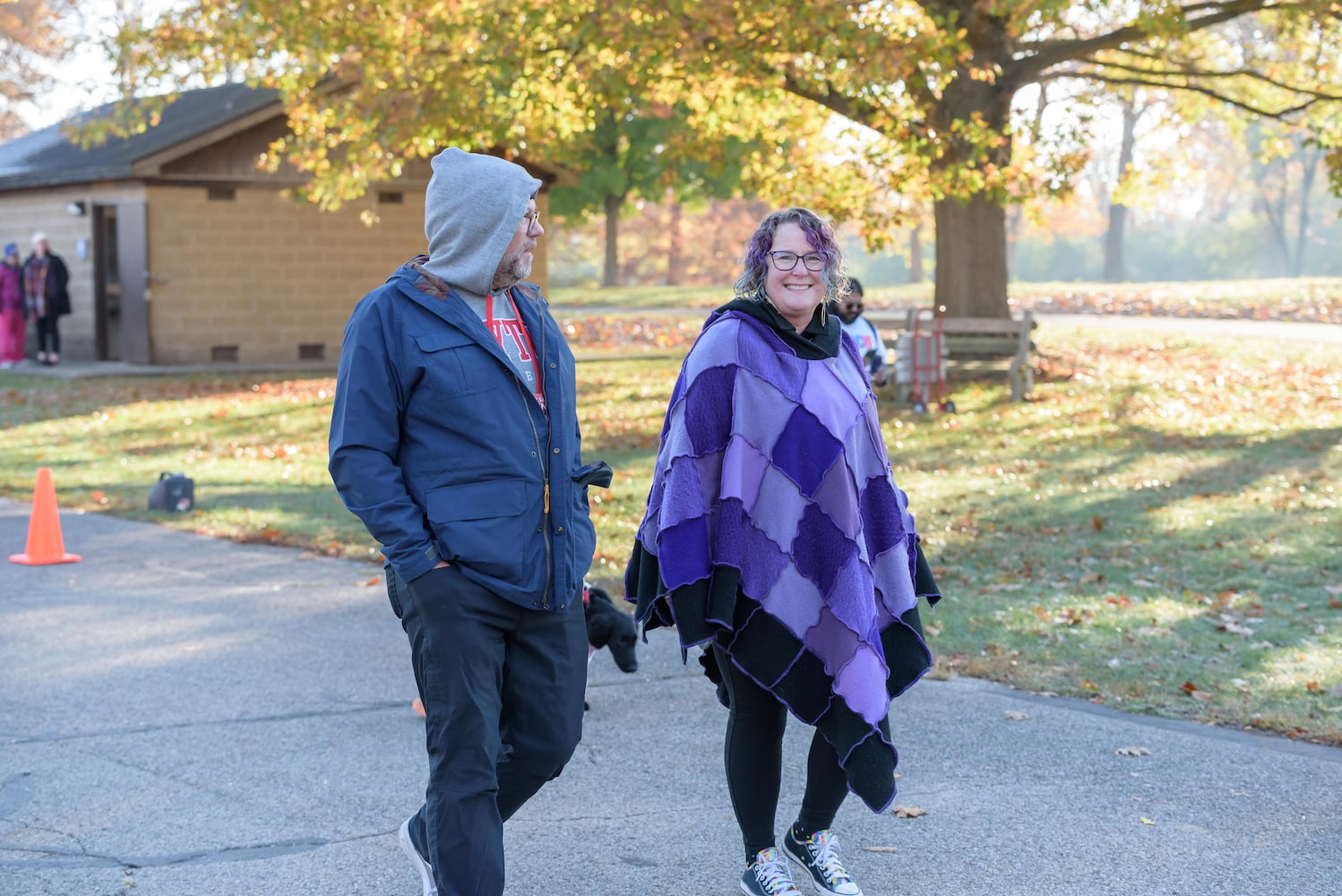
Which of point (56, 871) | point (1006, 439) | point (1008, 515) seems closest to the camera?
point (56, 871)

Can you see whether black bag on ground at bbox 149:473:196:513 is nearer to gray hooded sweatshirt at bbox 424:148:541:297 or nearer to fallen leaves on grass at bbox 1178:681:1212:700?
fallen leaves on grass at bbox 1178:681:1212:700

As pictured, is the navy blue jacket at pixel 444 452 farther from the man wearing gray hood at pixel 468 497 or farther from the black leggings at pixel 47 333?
the black leggings at pixel 47 333

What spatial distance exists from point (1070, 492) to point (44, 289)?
1795cm

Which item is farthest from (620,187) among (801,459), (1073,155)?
(801,459)

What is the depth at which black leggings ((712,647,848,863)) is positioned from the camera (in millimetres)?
4105

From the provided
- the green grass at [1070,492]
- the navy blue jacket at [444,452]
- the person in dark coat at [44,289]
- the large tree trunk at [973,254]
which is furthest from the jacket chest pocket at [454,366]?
the person in dark coat at [44,289]

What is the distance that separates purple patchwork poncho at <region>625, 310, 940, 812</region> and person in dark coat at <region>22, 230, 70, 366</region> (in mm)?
21904

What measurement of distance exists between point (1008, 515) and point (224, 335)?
54.8 feet

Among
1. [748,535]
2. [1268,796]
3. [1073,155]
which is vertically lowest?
[1268,796]

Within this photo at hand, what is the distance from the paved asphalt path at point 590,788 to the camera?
175 inches

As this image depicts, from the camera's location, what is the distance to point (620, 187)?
43.4 m

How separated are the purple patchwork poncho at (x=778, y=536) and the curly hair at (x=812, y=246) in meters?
0.16

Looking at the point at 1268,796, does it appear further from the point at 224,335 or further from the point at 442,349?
the point at 224,335

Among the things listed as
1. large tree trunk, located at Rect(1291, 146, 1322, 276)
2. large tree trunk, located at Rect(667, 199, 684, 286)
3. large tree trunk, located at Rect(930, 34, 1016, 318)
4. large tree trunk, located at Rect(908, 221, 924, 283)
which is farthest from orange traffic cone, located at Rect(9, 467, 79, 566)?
large tree trunk, located at Rect(1291, 146, 1322, 276)
